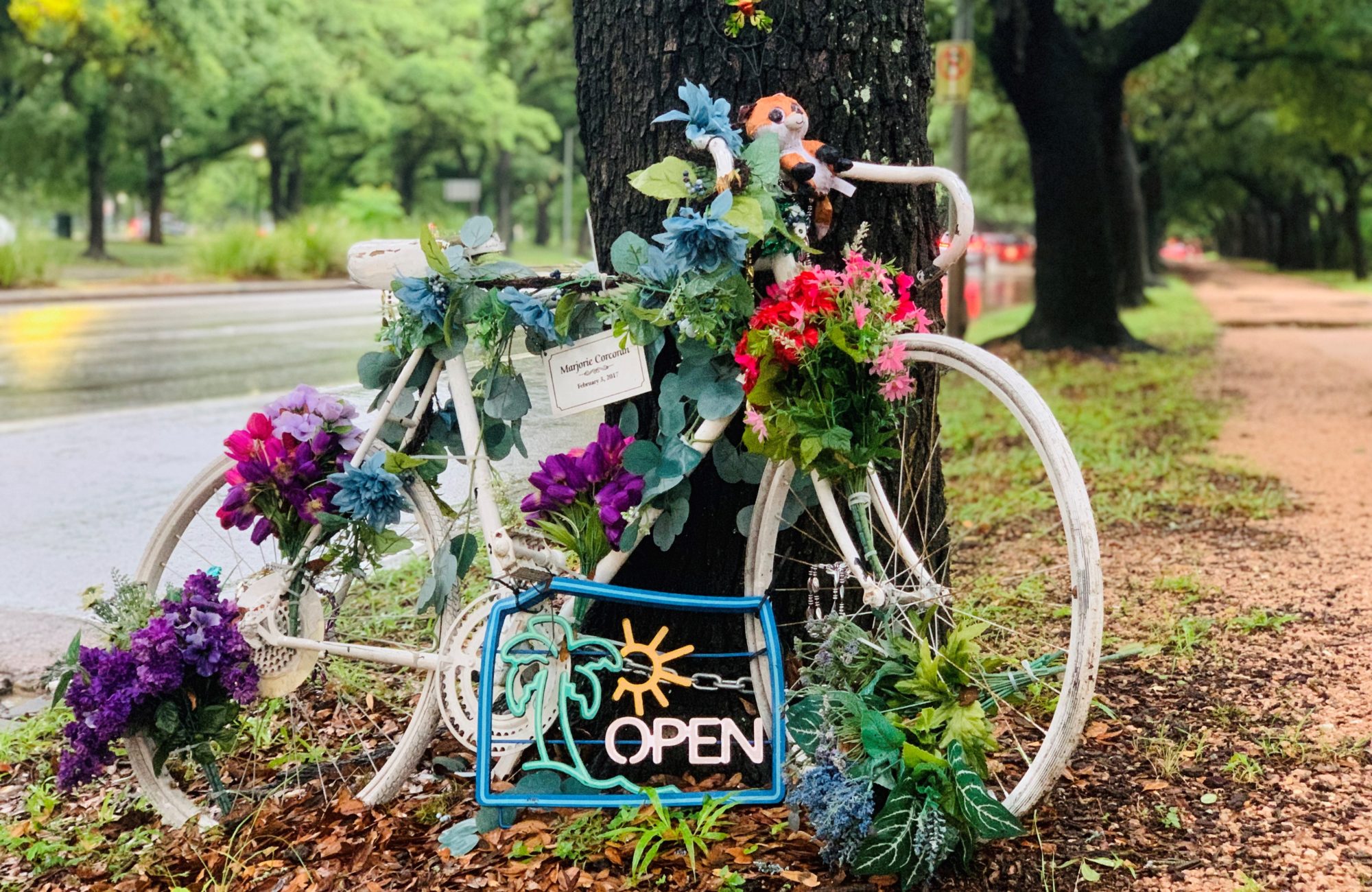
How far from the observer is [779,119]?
2.71 metres

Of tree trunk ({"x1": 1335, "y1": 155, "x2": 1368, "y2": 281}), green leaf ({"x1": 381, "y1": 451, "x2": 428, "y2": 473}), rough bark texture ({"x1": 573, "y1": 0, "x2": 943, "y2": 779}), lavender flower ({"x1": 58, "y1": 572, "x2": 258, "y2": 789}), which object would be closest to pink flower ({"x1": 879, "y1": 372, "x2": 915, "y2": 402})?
rough bark texture ({"x1": 573, "y1": 0, "x2": 943, "y2": 779})

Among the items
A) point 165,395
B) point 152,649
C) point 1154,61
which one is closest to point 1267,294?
point 1154,61

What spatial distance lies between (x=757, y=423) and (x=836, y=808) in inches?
30.0

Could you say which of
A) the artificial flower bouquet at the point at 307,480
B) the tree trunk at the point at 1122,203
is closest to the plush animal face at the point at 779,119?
the artificial flower bouquet at the point at 307,480

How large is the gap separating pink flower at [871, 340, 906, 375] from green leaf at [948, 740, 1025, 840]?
72cm

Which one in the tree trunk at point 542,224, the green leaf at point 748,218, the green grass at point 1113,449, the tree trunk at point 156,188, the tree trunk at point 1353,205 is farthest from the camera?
the tree trunk at point 542,224

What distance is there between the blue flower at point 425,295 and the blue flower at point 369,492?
33 cm

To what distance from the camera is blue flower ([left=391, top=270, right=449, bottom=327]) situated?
283 centimetres

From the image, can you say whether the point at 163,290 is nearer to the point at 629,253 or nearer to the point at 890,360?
the point at 629,253

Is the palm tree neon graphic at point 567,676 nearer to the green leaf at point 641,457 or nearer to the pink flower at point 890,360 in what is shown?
the green leaf at point 641,457

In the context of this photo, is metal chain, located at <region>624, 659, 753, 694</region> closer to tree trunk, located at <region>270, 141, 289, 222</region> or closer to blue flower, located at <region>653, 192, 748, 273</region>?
blue flower, located at <region>653, 192, 748, 273</region>

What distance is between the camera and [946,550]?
319cm

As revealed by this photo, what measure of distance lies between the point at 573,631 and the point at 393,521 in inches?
19.4

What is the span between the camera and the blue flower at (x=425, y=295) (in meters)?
2.83
